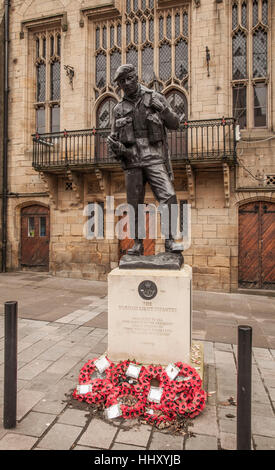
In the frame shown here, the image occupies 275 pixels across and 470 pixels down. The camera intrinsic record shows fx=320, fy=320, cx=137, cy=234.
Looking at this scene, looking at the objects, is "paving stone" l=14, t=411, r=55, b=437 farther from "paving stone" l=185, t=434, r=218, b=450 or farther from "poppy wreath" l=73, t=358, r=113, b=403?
"paving stone" l=185, t=434, r=218, b=450

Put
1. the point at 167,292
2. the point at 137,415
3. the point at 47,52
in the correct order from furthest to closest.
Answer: the point at 47,52 → the point at 167,292 → the point at 137,415

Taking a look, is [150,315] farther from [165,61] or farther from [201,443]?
[165,61]

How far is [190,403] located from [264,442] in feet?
2.12

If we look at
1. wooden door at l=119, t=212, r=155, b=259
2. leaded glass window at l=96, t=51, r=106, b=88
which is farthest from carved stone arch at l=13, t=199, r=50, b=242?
leaded glass window at l=96, t=51, r=106, b=88

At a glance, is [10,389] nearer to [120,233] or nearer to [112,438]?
[112,438]

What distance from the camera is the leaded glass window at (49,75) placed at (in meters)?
11.2

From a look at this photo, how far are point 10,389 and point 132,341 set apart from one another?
4.16 ft

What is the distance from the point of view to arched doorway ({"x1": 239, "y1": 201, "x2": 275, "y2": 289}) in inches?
355

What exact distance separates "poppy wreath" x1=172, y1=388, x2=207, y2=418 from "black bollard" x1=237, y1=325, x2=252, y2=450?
69 cm

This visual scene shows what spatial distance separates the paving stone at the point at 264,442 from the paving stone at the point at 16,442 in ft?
5.57

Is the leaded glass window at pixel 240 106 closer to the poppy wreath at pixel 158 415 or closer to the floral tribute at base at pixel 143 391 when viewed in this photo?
the floral tribute at base at pixel 143 391

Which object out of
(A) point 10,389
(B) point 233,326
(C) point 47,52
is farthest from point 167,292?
(C) point 47,52

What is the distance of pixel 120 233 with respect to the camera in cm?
1023

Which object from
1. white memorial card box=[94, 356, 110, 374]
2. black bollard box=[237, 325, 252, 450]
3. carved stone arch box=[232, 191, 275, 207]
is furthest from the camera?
carved stone arch box=[232, 191, 275, 207]
